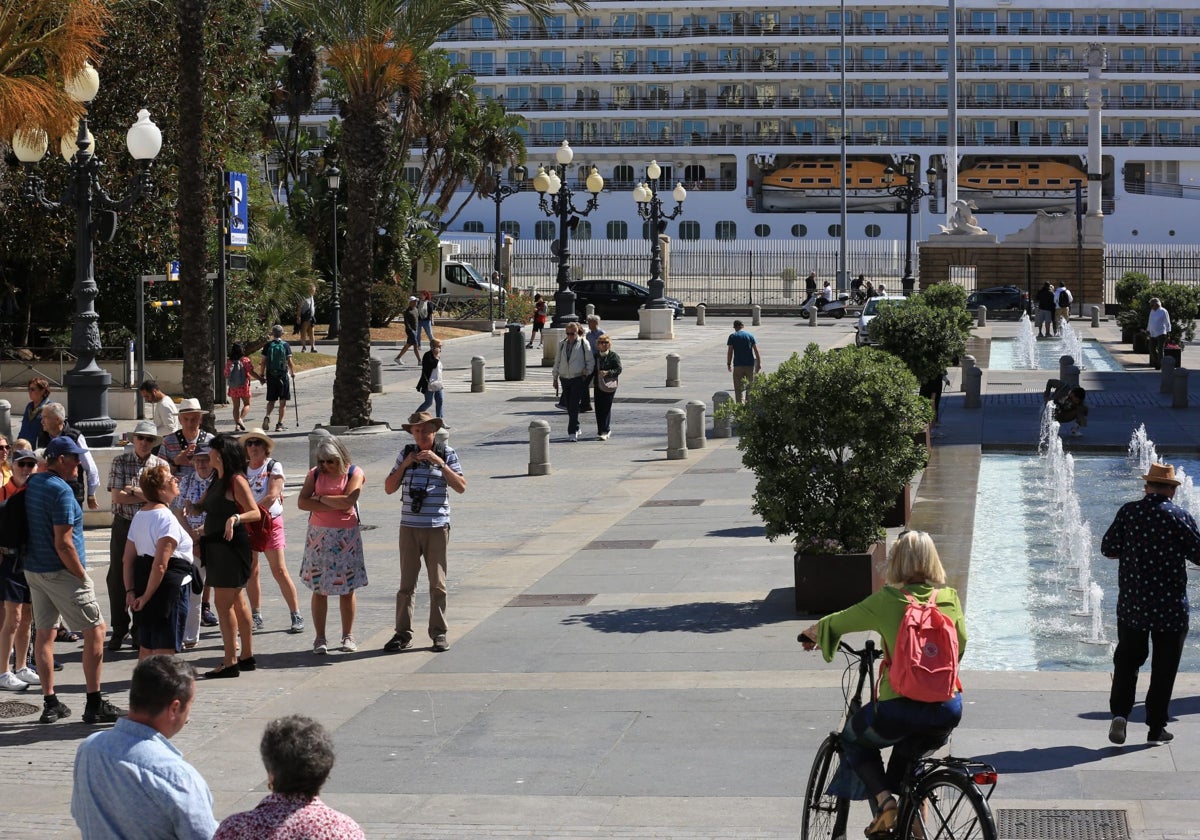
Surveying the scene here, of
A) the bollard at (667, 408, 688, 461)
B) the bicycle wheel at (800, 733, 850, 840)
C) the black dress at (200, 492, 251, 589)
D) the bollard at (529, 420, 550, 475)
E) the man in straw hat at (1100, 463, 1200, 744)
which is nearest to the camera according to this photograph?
the bicycle wheel at (800, 733, 850, 840)

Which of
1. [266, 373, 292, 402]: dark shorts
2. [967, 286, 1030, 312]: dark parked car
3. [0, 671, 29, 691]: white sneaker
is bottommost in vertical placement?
[0, 671, 29, 691]: white sneaker

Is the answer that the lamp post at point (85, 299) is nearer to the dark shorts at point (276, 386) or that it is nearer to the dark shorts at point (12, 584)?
the dark shorts at point (12, 584)

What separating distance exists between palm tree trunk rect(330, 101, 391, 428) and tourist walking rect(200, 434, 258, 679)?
569 inches

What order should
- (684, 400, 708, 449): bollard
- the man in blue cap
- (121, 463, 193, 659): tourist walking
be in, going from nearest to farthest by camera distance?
the man in blue cap → (121, 463, 193, 659): tourist walking → (684, 400, 708, 449): bollard

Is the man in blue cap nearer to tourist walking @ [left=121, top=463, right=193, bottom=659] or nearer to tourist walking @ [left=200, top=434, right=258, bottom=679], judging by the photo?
tourist walking @ [left=121, top=463, right=193, bottom=659]

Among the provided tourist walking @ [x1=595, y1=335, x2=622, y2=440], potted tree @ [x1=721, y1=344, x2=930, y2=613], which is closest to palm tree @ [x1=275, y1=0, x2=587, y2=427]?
tourist walking @ [x1=595, y1=335, x2=622, y2=440]

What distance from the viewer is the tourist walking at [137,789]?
471cm

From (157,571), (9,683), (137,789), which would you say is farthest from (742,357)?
(137,789)

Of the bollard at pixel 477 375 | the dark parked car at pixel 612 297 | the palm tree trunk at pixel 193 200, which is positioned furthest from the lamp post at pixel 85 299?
the dark parked car at pixel 612 297

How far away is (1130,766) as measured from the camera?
8.08m

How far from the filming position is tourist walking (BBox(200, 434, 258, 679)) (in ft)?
34.4

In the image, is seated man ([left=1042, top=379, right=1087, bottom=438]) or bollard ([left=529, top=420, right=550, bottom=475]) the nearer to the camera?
bollard ([left=529, top=420, right=550, bottom=475])

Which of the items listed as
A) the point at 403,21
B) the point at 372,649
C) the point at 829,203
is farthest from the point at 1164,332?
the point at 829,203

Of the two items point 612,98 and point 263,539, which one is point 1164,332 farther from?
point 612,98
